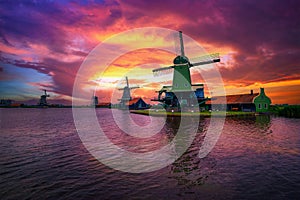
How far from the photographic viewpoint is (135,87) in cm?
11256

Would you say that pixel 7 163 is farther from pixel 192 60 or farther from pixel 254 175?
pixel 192 60

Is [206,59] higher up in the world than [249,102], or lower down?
higher up

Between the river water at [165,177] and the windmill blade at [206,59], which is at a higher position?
the windmill blade at [206,59]

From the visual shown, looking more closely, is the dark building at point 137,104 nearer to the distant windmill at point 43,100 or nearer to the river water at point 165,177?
the river water at point 165,177

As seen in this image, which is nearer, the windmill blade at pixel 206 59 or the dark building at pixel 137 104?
the windmill blade at pixel 206 59

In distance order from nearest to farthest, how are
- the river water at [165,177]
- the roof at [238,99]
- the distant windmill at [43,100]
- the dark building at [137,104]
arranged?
1. the river water at [165,177]
2. the roof at [238,99]
3. the dark building at [137,104]
4. the distant windmill at [43,100]

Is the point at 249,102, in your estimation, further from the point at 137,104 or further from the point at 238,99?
the point at 137,104

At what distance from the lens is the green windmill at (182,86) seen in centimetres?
4688

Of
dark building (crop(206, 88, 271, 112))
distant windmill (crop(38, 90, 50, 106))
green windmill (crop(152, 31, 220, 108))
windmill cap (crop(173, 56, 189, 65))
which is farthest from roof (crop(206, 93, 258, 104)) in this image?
distant windmill (crop(38, 90, 50, 106))

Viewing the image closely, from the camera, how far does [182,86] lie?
47594 mm

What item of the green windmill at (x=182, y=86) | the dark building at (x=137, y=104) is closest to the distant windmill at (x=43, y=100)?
the dark building at (x=137, y=104)

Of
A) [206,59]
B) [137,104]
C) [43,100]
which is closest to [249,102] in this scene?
[206,59]

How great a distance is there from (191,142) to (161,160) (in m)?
5.25

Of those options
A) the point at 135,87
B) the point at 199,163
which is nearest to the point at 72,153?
the point at 199,163
